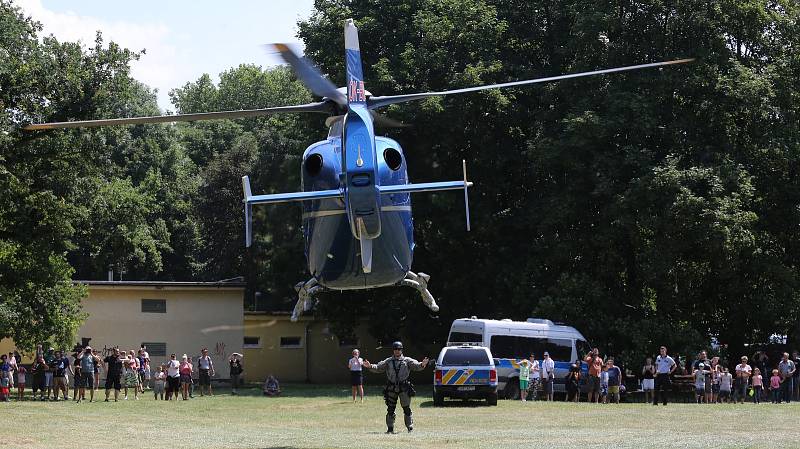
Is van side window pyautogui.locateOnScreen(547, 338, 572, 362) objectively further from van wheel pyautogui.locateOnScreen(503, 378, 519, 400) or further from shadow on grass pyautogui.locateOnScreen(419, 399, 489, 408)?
shadow on grass pyautogui.locateOnScreen(419, 399, 489, 408)

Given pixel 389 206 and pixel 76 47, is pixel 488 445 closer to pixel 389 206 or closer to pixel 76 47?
pixel 389 206

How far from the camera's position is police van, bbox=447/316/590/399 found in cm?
3553

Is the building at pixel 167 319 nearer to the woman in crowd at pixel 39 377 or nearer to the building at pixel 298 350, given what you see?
the building at pixel 298 350

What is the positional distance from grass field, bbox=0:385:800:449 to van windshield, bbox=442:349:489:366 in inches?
46.6

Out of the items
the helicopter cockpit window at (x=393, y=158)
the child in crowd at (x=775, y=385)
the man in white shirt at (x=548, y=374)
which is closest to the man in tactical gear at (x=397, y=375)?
the helicopter cockpit window at (x=393, y=158)

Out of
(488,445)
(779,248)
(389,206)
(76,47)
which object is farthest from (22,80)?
(779,248)

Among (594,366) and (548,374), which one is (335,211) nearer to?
(594,366)

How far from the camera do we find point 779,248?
40.1m

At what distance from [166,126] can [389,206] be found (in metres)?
62.2

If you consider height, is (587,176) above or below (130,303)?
above

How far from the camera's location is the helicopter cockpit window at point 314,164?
20250 mm

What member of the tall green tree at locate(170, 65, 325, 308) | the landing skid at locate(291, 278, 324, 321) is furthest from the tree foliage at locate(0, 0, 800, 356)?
the landing skid at locate(291, 278, 324, 321)

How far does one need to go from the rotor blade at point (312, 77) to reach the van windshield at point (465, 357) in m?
12.1

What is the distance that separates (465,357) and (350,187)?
13.5m
